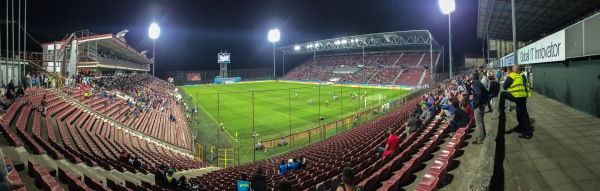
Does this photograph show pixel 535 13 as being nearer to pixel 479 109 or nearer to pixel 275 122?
pixel 479 109

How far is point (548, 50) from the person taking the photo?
12336 mm

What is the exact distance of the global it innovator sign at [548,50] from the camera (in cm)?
1088

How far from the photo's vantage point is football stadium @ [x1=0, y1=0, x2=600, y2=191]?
6.97m

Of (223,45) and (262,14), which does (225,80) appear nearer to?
(223,45)

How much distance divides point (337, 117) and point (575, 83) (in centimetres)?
2691

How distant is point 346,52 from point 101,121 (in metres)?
91.2

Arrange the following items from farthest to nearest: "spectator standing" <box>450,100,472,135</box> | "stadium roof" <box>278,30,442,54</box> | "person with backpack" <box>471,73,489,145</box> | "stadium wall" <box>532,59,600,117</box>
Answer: "stadium roof" <box>278,30,442,54</box> < "stadium wall" <box>532,59,600,117</box> < "spectator standing" <box>450,100,472,135</box> < "person with backpack" <box>471,73,489,145</box>

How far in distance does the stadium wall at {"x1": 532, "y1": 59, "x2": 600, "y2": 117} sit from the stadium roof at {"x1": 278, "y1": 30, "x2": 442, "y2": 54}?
171 ft

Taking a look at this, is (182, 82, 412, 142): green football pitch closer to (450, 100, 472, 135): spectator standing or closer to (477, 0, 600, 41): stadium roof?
(477, 0, 600, 41): stadium roof

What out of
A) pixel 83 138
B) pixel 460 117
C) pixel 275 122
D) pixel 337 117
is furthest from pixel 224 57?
pixel 460 117

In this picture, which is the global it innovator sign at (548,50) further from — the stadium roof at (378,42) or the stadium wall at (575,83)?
the stadium roof at (378,42)

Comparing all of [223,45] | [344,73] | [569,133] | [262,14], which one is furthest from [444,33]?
[569,133]

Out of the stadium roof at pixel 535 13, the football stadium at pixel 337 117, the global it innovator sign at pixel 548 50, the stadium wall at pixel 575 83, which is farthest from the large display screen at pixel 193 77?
the stadium wall at pixel 575 83

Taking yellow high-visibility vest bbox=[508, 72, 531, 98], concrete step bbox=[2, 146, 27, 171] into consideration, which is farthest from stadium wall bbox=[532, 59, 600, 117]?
concrete step bbox=[2, 146, 27, 171]
